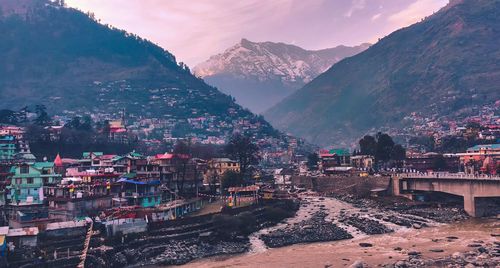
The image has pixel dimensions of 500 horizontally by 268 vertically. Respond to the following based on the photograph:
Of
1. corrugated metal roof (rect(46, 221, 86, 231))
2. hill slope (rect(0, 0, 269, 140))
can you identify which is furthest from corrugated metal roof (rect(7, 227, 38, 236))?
hill slope (rect(0, 0, 269, 140))

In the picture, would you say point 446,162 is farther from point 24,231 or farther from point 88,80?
point 88,80

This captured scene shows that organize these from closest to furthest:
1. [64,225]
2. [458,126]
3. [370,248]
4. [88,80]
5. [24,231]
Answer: [24,231] < [64,225] < [370,248] < [458,126] < [88,80]

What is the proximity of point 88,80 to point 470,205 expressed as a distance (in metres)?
142

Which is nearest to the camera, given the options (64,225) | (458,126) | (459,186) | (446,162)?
(64,225)

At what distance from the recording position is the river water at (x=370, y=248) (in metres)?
34.6

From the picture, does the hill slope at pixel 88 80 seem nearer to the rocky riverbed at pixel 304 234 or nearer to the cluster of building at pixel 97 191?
the cluster of building at pixel 97 191

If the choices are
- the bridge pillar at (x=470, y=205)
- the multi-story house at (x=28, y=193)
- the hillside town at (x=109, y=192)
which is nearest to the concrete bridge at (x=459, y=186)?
the bridge pillar at (x=470, y=205)

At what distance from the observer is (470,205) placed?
53.8 m

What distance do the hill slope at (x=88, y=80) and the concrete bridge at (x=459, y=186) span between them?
300 feet

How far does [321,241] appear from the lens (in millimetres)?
42344

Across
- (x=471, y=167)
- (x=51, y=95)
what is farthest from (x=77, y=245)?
(x=51, y=95)

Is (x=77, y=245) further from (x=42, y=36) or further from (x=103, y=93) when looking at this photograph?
(x=42, y=36)

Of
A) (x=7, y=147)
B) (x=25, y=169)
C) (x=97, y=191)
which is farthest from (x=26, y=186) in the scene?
(x=7, y=147)

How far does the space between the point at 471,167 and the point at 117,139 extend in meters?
66.1
